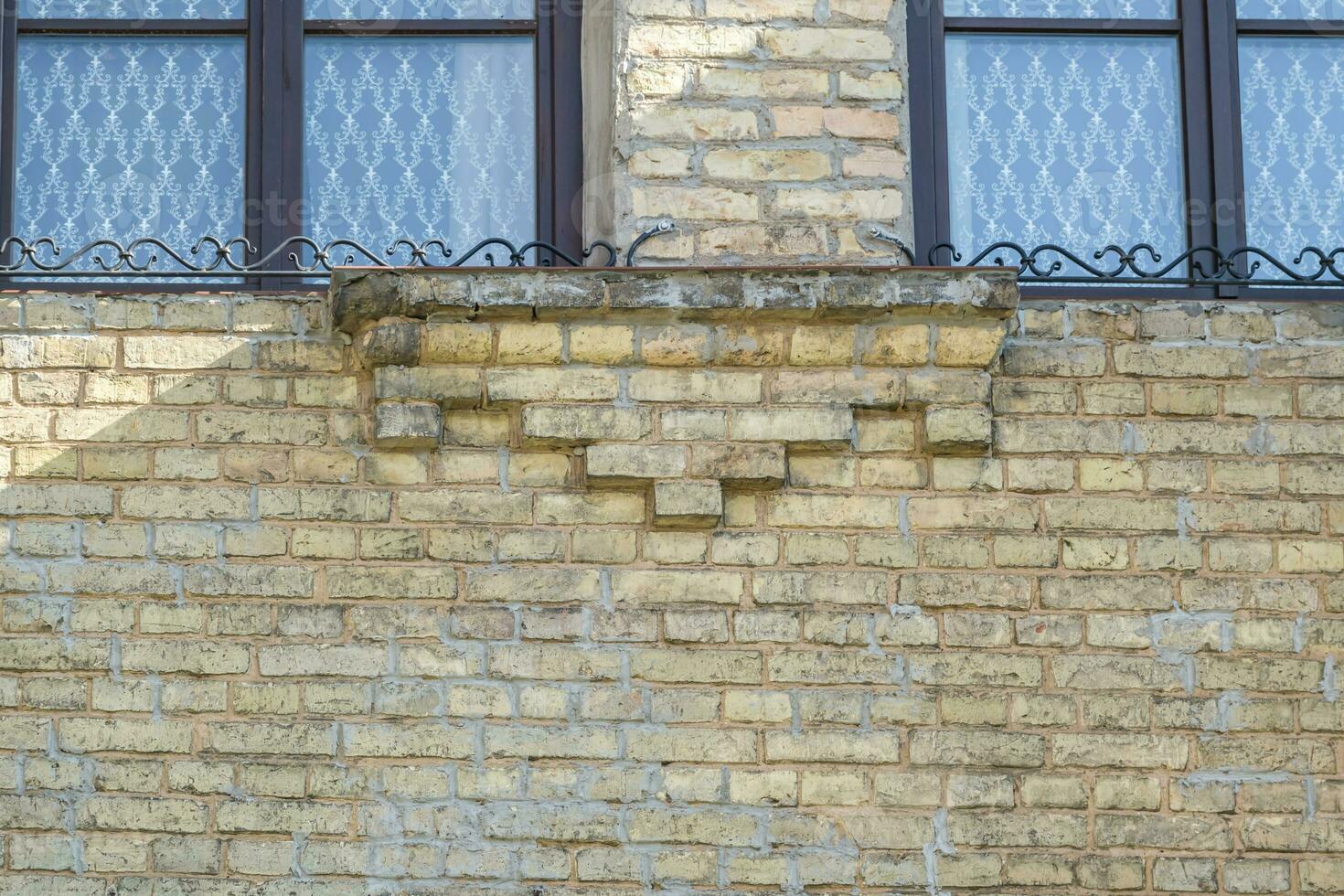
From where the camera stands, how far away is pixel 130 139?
6.32 m

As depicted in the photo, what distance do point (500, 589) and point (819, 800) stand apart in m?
1.07

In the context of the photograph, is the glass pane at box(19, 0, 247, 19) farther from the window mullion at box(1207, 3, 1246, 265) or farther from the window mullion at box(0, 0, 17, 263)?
the window mullion at box(1207, 3, 1246, 265)

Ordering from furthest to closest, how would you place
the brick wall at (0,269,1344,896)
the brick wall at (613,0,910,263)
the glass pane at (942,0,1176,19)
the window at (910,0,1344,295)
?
1. the glass pane at (942,0,1176,19)
2. the window at (910,0,1344,295)
3. the brick wall at (613,0,910,263)
4. the brick wall at (0,269,1344,896)

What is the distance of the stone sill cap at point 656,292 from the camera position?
5676 mm

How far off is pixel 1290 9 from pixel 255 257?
3.44 meters

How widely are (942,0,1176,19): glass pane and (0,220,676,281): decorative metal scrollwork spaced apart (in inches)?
54.6

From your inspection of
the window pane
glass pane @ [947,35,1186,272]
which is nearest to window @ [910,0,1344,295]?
glass pane @ [947,35,1186,272]

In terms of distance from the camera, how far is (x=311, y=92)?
635 centimetres

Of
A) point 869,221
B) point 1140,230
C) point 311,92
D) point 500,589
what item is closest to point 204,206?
point 311,92

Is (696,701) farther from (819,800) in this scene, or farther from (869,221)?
(869,221)

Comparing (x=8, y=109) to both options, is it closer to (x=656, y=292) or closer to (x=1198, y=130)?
(x=656, y=292)

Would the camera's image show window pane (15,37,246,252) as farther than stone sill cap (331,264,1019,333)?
Yes

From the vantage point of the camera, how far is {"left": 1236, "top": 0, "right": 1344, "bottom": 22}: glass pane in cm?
653

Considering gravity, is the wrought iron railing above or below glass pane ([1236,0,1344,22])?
below
